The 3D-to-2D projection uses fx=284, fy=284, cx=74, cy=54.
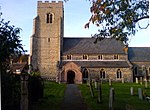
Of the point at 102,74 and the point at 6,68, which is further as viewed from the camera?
the point at 102,74

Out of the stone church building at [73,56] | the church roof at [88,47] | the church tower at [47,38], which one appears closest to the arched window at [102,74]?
the stone church building at [73,56]

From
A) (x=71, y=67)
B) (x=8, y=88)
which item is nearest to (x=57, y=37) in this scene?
(x=71, y=67)

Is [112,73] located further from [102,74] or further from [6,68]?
[6,68]

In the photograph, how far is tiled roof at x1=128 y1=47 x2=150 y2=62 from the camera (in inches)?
2371

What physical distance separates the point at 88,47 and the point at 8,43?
49.5 metres

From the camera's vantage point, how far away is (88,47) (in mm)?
60312

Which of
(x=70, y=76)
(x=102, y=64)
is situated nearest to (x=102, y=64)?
(x=102, y=64)

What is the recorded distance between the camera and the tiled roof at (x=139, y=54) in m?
60.2

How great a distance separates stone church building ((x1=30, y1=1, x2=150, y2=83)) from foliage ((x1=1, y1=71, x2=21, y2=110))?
4333 cm

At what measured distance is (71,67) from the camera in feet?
178

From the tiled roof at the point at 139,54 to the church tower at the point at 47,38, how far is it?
50.8 feet

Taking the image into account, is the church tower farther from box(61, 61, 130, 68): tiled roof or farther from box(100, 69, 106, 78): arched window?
box(100, 69, 106, 78): arched window

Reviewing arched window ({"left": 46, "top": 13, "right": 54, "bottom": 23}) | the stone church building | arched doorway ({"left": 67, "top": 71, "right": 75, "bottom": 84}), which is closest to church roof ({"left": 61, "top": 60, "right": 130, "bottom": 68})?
the stone church building

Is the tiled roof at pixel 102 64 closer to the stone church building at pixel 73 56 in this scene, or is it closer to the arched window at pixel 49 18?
the stone church building at pixel 73 56
